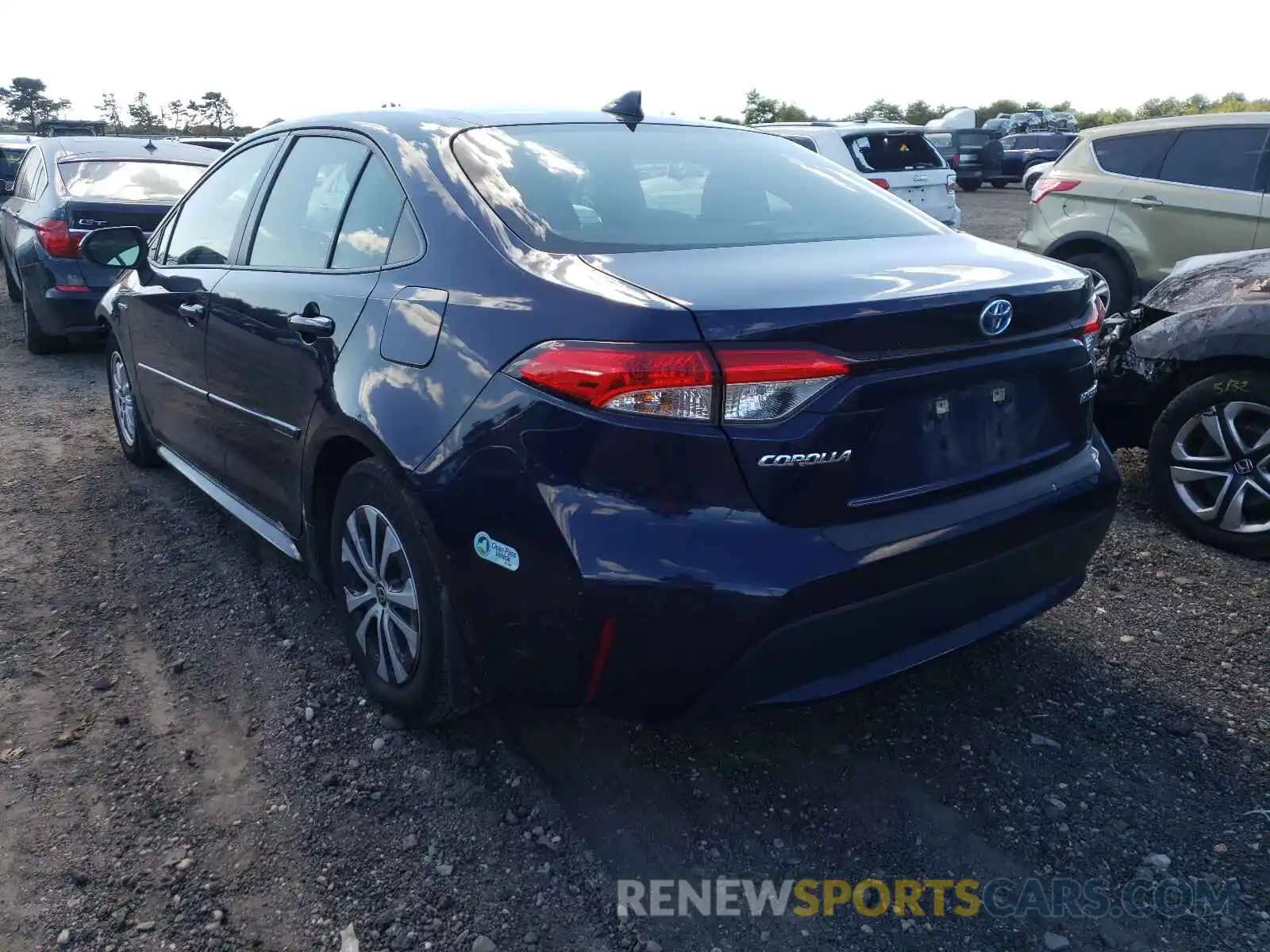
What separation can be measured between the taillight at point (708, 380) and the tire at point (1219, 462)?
2.67 m

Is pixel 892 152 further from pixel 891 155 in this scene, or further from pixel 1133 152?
pixel 1133 152

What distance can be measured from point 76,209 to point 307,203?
17.1 ft

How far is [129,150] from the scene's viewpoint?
8719mm

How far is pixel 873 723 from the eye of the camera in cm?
305

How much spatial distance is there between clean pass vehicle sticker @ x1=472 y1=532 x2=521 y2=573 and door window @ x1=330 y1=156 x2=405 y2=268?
0.93 metres

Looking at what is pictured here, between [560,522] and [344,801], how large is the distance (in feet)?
3.45

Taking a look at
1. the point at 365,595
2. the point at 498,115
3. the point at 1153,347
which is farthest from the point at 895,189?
the point at 365,595

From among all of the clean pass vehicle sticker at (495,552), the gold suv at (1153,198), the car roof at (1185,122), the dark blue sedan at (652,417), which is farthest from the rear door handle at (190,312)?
the car roof at (1185,122)

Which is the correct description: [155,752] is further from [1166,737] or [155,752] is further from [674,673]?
[1166,737]

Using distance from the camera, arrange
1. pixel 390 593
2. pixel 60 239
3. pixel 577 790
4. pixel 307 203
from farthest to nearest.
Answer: pixel 60 239
pixel 307 203
pixel 390 593
pixel 577 790

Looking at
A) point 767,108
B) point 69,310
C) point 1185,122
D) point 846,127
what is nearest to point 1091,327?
point 1185,122

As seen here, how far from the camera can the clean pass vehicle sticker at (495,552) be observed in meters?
2.39

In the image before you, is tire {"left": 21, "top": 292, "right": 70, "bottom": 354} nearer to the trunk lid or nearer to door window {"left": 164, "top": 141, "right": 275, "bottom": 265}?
door window {"left": 164, "top": 141, "right": 275, "bottom": 265}

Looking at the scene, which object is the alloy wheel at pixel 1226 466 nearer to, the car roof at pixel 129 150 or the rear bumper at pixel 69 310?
the rear bumper at pixel 69 310
